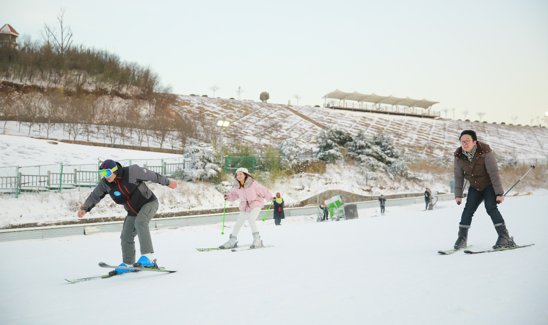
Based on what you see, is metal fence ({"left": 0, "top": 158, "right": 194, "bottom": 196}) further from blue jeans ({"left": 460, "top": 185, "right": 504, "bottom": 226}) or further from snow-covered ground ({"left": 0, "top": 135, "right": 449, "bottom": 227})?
blue jeans ({"left": 460, "top": 185, "right": 504, "bottom": 226})

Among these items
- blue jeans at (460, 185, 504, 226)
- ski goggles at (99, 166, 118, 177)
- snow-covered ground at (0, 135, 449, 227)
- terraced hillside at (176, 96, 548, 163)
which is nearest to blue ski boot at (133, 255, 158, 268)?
ski goggles at (99, 166, 118, 177)

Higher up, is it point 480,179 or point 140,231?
point 480,179

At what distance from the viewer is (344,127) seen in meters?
60.5

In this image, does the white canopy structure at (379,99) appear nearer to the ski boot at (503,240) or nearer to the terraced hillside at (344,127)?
the terraced hillside at (344,127)

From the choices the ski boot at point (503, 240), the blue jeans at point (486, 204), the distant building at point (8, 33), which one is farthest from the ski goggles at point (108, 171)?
the distant building at point (8, 33)

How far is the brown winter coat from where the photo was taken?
5.72m

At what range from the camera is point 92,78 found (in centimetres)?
4309

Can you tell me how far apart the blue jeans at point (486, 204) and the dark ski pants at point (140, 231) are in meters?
4.37

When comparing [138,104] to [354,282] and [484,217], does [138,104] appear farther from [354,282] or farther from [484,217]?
[354,282]

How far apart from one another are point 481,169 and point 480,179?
15 cm

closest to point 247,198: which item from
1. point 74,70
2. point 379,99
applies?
point 74,70

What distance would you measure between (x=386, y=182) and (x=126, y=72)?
98.8 ft

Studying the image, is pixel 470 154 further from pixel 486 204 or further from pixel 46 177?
pixel 46 177

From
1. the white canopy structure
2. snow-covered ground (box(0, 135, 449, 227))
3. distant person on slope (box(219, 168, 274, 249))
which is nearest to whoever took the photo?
distant person on slope (box(219, 168, 274, 249))
